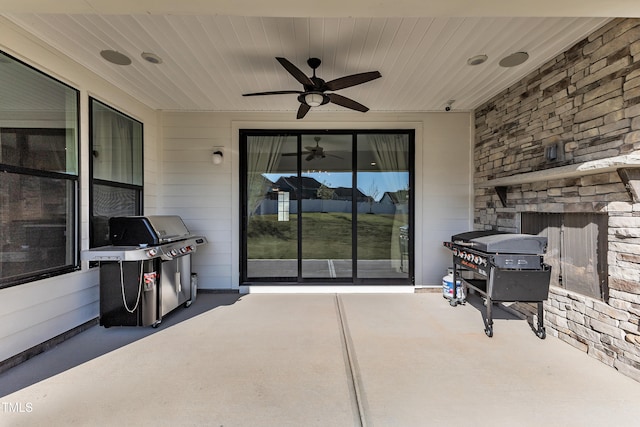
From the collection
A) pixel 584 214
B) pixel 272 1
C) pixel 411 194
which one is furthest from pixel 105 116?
pixel 584 214

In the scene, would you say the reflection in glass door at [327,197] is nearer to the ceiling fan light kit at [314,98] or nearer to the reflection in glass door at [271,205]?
the reflection in glass door at [271,205]

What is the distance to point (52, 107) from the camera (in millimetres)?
2957

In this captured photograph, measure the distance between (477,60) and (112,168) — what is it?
182 inches

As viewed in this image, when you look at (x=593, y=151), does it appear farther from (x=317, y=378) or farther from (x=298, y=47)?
(x=317, y=378)

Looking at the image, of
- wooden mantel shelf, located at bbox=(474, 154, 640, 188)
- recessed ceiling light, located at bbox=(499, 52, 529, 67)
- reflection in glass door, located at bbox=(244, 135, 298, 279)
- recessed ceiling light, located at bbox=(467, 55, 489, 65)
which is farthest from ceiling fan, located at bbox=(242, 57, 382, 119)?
wooden mantel shelf, located at bbox=(474, 154, 640, 188)

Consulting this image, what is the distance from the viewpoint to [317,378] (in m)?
2.33

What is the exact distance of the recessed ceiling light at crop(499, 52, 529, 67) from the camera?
118 inches

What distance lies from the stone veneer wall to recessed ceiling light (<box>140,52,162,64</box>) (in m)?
4.21

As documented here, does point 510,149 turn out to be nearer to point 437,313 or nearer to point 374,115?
point 374,115

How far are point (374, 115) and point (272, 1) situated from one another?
341 cm

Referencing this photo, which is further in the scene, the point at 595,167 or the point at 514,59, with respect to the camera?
the point at 514,59

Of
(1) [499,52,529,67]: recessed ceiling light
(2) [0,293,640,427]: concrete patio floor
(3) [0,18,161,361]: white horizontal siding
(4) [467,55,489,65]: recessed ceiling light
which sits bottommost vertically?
(2) [0,293,640,427]: concrete patio floor

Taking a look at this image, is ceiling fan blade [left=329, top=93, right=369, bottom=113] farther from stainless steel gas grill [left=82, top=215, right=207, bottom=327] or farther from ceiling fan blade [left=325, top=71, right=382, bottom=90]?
stainless steel gas grill [left=82, top=215, right=207, bottom=327]

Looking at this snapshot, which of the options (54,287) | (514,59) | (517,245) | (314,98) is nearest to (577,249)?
(517,245)
